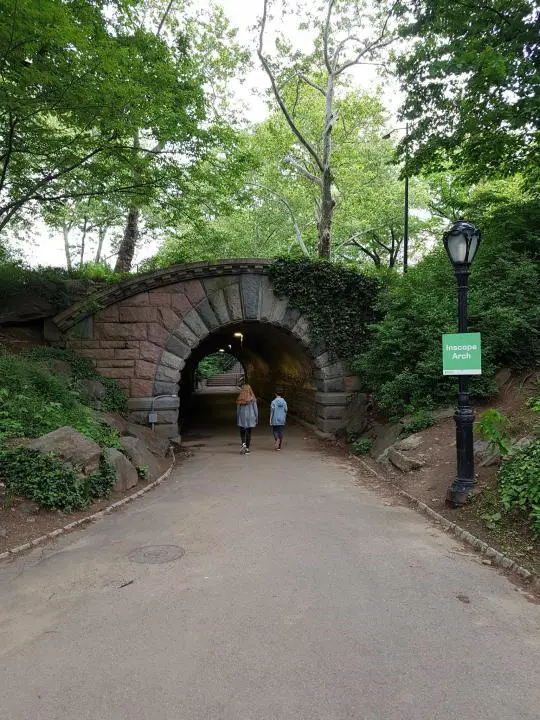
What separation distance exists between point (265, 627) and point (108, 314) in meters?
11.0

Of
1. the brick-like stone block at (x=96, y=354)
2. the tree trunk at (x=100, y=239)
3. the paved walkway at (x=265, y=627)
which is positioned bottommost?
the paved walkway at (x=265, y=627)

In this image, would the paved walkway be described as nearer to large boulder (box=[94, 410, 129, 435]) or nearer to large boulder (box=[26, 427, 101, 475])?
large boulder (box=[26, 427, 101, 475])

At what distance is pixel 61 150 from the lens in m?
9.64

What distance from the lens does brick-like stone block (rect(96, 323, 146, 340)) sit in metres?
13.0

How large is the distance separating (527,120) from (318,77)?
Result: 483 inches

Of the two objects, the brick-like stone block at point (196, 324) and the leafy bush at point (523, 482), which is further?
the brick-like stone block at point (196, 324)

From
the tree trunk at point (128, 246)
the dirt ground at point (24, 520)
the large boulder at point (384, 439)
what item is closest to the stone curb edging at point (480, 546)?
the large boulder at point (384, 439)

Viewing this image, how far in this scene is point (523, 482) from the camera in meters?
5.58

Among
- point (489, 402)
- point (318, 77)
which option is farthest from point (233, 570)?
point (318, 77)

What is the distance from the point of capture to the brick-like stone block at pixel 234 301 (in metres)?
13.7

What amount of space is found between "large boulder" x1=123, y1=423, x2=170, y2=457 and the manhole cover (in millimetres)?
5584

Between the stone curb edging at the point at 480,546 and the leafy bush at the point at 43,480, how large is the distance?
494cm

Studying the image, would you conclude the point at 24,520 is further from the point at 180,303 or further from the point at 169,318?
the point at 180,303

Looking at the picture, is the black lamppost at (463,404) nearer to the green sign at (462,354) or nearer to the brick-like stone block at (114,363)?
the green sign at (462,354)
